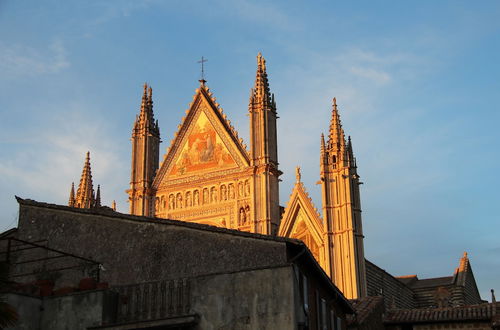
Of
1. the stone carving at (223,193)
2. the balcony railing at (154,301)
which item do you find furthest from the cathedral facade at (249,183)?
the balcony railing at (154,301)

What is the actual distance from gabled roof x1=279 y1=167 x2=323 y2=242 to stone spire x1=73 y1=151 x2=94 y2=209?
1337 centimetres

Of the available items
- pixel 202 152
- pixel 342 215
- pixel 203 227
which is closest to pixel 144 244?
pixel 203 227

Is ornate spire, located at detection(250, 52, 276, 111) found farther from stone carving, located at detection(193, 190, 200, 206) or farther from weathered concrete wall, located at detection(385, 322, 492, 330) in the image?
weathered concrete wall, located at detection(385, 322, 492, 330)

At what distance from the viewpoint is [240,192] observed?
148 ft

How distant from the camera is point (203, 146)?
47500 millimetres

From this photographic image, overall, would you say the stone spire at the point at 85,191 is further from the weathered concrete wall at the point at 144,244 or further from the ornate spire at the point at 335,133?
the weathered concrete wall at the point at 144,244

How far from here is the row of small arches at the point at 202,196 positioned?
148 feet

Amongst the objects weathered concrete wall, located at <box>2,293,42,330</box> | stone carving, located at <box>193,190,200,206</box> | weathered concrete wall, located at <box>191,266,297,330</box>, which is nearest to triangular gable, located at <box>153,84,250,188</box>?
stone carving, located at <box>193,190,200,206</box>

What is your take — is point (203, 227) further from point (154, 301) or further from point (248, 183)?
point (248, 183)

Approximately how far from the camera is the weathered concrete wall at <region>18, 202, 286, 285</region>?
16.6m

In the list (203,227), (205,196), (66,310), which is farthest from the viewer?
(205,196)

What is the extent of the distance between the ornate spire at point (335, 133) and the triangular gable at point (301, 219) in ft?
10.0

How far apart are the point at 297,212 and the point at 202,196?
5.89 metres

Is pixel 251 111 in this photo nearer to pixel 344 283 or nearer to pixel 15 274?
pixel 344 283
